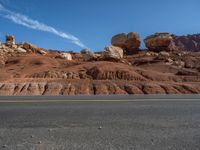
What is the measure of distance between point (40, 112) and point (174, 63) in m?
39.7

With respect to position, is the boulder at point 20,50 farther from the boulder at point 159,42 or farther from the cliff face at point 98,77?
the boulder at point 159,42

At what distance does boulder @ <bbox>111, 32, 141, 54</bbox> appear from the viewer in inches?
2402

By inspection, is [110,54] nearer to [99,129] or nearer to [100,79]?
[100,79]

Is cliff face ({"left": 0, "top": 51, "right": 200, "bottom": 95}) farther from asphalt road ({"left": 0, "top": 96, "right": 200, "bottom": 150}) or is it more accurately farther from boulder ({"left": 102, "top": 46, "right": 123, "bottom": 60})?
asphalt road ({"left": 0, "top": 96, "right": 200, "bottom": 150})

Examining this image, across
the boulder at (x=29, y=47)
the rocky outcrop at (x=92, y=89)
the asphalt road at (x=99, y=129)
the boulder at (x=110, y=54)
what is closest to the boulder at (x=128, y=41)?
the boulder at (x=110, y=54)

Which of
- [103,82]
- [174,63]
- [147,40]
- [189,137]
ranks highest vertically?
[147,40]

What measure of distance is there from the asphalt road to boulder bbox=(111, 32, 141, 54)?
178 ft

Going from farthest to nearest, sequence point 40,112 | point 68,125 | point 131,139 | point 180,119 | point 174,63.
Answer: point 174,63
point 40,112
point 180,119
point 68,125
point 131,139

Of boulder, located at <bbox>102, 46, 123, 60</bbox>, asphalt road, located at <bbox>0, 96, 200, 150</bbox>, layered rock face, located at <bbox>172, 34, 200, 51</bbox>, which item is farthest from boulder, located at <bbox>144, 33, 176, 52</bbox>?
layered rock face, located at <bbox>172, 34, 200, 51</bbox>

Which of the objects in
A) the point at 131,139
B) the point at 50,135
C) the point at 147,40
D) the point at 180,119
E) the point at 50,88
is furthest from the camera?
the point at 147,40

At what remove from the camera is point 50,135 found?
481 cm

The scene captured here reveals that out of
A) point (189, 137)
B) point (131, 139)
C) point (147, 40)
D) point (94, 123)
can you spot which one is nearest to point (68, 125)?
point (94, 123)

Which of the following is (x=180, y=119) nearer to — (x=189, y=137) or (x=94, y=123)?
(x=189, y=137)

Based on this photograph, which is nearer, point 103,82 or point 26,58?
point 103,82
